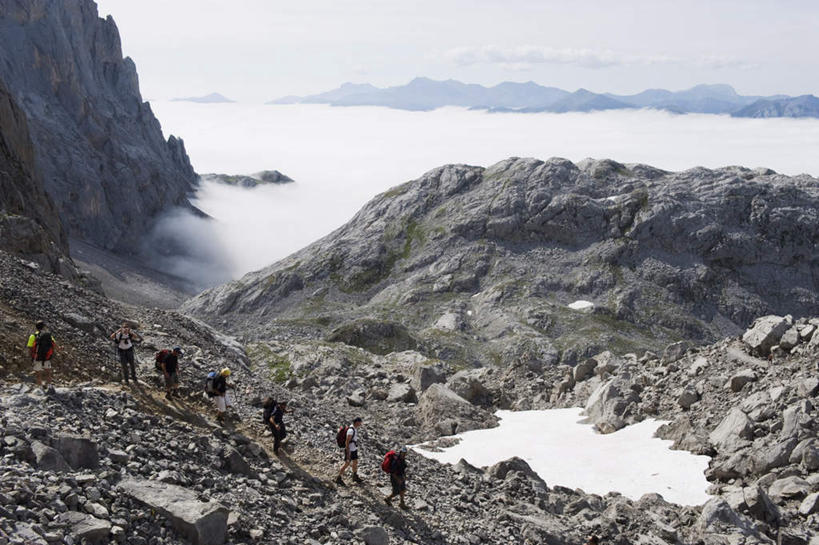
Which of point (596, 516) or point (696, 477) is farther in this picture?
point (696, 477)

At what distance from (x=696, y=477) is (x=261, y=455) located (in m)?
25.3

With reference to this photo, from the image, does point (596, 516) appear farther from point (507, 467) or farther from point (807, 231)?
point (807, 231)

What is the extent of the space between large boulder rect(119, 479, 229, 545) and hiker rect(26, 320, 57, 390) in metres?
9.16

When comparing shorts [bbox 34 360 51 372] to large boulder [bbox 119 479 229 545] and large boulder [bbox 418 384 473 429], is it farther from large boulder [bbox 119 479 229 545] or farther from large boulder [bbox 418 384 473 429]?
large boulder [bbox 418 384 473 429]

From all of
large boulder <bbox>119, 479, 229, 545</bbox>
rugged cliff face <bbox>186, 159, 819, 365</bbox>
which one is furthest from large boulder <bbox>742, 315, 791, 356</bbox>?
rugged cliff face <bbox>186, 159, 819, 365</bbox>

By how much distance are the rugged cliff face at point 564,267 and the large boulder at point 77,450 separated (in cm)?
10279

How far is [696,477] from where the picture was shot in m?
40.7

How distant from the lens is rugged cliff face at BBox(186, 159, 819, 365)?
463 ft

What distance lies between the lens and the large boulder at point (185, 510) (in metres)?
20.2

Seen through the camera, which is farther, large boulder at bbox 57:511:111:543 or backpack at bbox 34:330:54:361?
backpack at bbox 34:330:54:361

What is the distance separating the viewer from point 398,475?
29.1 metres

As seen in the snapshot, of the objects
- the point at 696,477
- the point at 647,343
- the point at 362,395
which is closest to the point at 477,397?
the point at 362,395

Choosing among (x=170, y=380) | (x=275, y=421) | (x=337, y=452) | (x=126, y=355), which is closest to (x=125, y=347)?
(x=126, y=355)

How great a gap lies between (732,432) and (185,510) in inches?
1304
